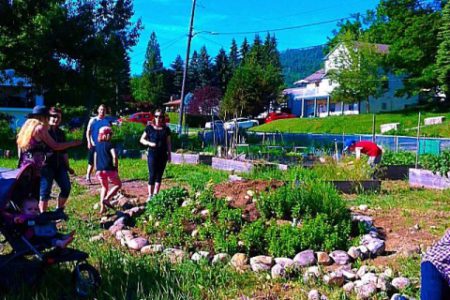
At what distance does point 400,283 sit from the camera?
4.73 m

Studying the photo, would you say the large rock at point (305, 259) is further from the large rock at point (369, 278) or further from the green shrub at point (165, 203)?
the green shrub at point (165, 203)

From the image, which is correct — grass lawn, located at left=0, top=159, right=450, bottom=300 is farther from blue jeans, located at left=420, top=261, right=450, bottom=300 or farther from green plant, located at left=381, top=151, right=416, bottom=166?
green plant, located at left=381, top=151, right=416, bottom=166

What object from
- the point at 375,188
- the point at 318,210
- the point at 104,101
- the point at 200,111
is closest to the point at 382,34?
the point at 200,111

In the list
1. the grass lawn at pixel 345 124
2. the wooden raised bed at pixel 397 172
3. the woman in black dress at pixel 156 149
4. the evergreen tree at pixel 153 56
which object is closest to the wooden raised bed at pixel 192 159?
the wooden raised bed at pixel 397 172

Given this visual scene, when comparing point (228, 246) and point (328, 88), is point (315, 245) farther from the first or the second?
point (328, 88)

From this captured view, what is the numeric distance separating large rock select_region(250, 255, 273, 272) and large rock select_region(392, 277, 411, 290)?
1.23m

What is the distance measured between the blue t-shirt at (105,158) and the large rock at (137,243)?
2237mm

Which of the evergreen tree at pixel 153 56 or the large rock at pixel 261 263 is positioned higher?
the evergreen tree at pixel 153 56

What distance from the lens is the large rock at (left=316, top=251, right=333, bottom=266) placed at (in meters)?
5.58

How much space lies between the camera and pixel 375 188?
36.5 feet

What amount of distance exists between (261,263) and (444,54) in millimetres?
40891

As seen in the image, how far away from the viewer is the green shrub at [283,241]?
5.81 m

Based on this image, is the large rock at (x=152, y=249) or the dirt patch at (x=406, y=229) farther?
the large rock at (x=152, y=249)

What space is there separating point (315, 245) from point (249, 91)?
51.3 m
